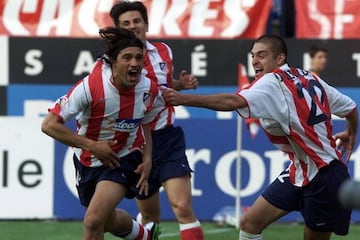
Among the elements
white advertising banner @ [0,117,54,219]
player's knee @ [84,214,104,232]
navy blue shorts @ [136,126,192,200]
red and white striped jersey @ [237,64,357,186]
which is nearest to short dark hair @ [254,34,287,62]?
red and white striped jersey @ [237,64,357,186]

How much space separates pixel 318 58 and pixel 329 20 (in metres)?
1.21

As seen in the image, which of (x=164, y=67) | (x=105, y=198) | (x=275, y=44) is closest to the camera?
(x=275, y=44)

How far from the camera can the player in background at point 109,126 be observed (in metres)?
6.62

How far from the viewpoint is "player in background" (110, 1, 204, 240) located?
7.34m

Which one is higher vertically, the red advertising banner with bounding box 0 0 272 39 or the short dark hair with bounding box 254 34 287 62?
the red advertising banner with bounding box 0 0 272 39

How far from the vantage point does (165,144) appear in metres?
7.70

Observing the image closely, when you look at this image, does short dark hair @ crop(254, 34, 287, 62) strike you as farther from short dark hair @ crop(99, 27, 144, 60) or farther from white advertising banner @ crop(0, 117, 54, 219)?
white advertising banner @ crop(0, 117, 54, 219)

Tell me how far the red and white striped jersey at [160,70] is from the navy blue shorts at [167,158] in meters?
0.07

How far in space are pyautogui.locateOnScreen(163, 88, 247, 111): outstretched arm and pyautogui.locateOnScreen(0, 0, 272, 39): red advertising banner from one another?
17.8 feet

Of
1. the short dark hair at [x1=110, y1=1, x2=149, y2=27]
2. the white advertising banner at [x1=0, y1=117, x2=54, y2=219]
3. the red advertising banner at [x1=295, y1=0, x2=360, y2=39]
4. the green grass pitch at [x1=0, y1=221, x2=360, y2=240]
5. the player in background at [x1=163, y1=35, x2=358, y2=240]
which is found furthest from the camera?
the red advertising banner at [x1=295, y1=0, x2=360, y2=39]

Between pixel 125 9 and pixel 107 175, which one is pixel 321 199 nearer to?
pixel 107 175

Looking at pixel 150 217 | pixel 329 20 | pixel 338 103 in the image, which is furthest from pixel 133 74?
pixel 329 20

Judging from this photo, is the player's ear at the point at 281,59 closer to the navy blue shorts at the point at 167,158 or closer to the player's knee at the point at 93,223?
the navy blue shorts at the point at 167,158

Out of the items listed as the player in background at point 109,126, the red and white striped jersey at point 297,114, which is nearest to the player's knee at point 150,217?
the player in background at point 109,126
